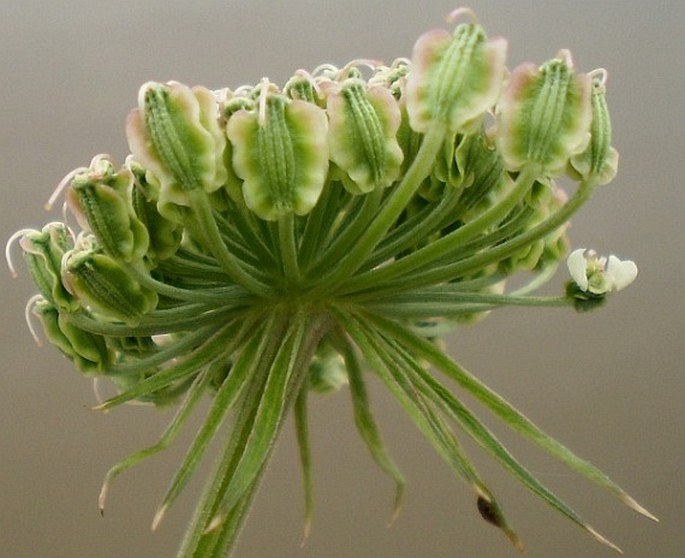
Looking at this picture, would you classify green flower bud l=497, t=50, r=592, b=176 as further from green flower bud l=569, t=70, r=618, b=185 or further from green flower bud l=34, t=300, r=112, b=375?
green flower bud l=34, t=300, r=112, b=375

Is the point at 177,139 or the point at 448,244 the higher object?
the point at 177,139

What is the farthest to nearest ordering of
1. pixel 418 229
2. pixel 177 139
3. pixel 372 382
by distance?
pixel 372 382 < pixel 418 229 < pixel 177 139

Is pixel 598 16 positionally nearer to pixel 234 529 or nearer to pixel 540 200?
pixel 540 200

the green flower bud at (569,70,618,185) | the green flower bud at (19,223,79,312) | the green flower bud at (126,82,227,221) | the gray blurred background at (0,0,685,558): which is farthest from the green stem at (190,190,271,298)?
the gray blurred background at (0,0,685,558)

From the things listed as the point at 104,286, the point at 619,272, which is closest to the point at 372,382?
the point at 619,272

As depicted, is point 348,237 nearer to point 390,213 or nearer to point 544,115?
point 390,213

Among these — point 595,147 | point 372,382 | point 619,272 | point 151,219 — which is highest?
point 151,219

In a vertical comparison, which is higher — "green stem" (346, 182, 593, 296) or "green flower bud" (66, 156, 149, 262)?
"green flower bud" (66, 156, 149, 262)
